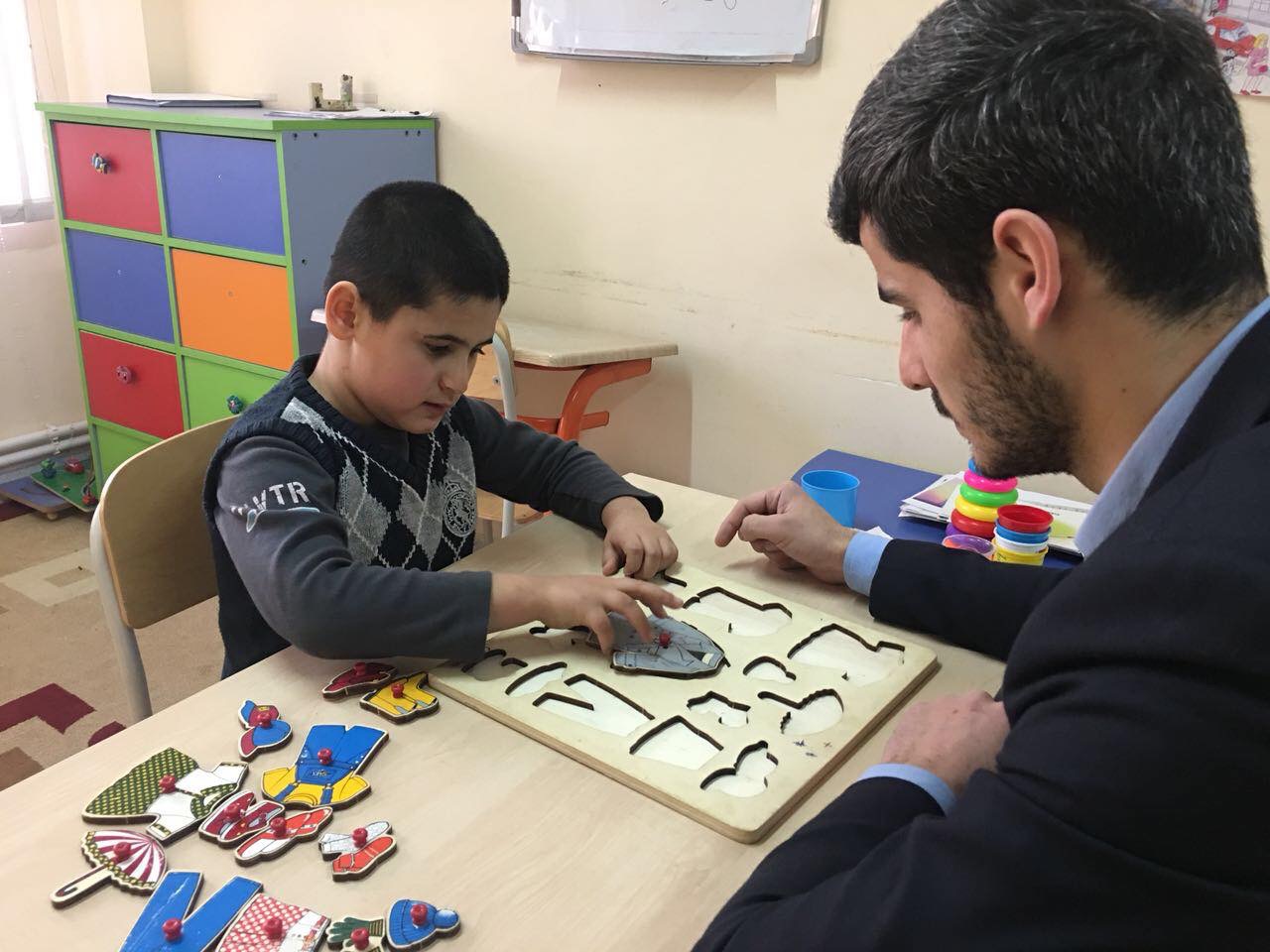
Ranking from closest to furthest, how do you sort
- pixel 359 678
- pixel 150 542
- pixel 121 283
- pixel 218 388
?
pixel 359 678 < pixel 150 542 < pixel 218 388 < pixel 121 283

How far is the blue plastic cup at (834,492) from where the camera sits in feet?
4.76

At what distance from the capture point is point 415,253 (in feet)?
4.10

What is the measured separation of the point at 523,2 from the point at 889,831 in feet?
7.57

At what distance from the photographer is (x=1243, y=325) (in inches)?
24.0

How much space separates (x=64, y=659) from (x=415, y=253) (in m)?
1.87

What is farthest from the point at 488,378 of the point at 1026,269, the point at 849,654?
the point at 1026,269

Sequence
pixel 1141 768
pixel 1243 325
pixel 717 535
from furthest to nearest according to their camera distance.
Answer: pixel 717 535, pixel 1243 325, pixel 1141 768

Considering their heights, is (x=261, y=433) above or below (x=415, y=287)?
below

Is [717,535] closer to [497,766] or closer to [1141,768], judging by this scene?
[497,766]

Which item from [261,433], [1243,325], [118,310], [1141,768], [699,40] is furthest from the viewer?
[118,310]

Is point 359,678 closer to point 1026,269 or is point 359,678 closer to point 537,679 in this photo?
point 537,679

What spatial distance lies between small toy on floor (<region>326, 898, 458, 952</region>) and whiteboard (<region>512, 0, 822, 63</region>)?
1.90 m

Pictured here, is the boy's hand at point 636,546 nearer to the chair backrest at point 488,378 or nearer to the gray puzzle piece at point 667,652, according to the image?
the gray puzzle piece at point 667,652

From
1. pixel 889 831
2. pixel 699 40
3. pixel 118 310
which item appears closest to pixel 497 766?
pixel 889 831
